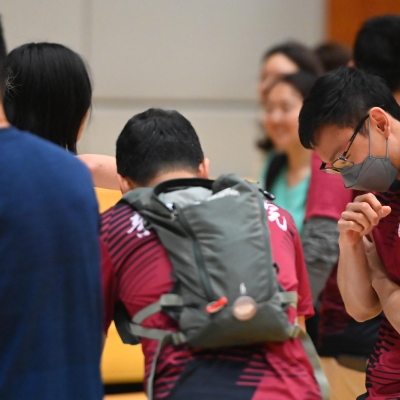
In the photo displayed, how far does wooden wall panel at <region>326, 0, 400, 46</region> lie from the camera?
428cm

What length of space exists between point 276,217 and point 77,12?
2.87 meters

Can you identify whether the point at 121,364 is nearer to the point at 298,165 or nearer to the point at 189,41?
the point at 298,165

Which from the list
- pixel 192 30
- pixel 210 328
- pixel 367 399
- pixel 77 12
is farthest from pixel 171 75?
pixel 210 328

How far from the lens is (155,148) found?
4.51ft

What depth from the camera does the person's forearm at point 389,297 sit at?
1461 mm

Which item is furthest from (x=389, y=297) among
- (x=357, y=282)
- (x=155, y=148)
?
(x=155, y=148)

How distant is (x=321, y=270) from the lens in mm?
2127

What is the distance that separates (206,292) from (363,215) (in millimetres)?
452

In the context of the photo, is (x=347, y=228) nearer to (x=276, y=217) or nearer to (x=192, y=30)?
(x=276, y=217)

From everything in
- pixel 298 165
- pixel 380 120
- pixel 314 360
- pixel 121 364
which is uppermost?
pixel 380 120

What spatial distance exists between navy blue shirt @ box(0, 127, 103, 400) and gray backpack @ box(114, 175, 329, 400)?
21 cm

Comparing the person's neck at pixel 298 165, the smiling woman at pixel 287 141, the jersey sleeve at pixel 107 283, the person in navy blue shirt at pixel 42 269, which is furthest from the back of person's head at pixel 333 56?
the person in navy blue shirt at pixel 42 269

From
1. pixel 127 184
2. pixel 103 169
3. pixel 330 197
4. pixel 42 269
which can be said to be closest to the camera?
pixel 42 269

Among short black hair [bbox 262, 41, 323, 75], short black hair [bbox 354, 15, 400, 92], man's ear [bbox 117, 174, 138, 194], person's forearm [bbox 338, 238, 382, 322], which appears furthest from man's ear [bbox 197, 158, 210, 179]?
short black hair [bbox 262, 41, 323, 75]
